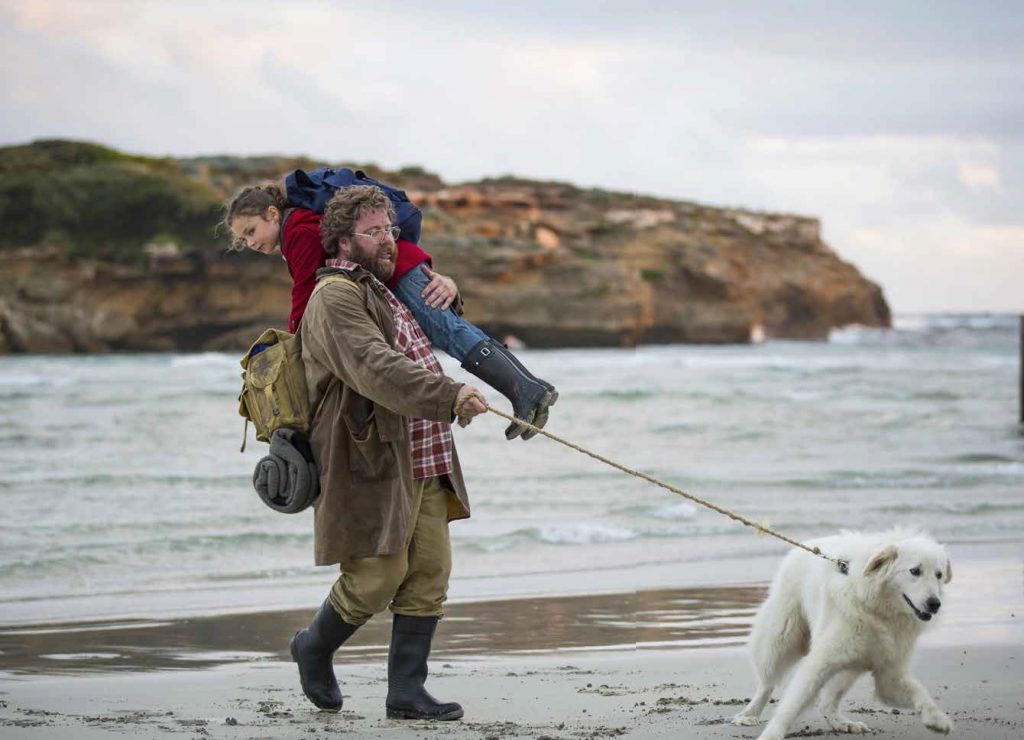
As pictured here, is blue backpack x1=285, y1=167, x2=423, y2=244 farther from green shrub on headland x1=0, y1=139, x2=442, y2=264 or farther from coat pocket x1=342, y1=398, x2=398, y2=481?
green shrub on headland x1=0, y1=139, x2=442, y2=264

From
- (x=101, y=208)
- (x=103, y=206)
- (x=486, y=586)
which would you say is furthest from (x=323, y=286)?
(x=101, y=208)

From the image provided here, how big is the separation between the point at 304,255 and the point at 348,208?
29 cm

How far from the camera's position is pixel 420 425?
466cm

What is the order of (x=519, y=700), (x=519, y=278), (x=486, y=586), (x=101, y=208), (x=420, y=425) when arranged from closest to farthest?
(x=420, y=425)
(x=519, y=700)
(x=486, y=586)
(x=101, y=208)
(x=519, y=278)

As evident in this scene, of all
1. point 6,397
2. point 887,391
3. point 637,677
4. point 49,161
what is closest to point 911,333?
point 49,161

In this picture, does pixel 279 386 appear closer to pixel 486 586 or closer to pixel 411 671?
pixel 411 671

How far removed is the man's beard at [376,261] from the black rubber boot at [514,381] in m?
0.41

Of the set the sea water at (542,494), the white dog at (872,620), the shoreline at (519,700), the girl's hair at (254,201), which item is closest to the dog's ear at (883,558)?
the white dog at (872,620)

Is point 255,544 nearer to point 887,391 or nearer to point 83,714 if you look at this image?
point 83,714

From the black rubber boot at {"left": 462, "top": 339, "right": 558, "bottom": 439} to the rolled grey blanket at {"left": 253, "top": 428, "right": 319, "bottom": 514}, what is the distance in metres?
0.65

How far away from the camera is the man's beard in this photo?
462cm

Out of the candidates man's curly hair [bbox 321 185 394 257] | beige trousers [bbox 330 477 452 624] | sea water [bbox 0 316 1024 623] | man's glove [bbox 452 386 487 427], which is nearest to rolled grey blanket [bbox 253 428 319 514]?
beige trousers [bbox 330 477 452 624]

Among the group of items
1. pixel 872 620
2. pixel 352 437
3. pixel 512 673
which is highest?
pixel 352 437

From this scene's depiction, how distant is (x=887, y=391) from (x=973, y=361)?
21.1 m
